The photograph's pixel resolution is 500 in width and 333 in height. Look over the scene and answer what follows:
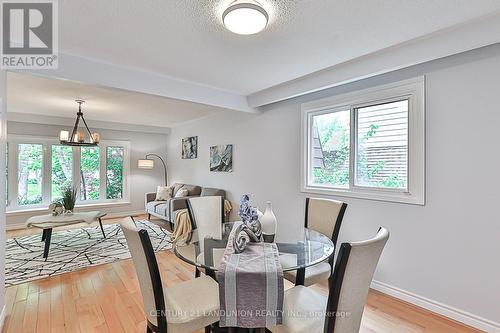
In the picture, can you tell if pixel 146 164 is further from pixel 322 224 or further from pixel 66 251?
pixel 322 224

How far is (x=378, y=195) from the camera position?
2.59 m

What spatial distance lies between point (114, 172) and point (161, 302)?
5.89 meters

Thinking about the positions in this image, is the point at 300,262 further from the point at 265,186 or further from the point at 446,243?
the point at 265,186

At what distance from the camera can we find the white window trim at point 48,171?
505 cm

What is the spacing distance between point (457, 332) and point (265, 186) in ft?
8.61

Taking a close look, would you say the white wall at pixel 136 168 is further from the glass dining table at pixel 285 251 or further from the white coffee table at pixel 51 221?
the glass dining table at pixel 285 251

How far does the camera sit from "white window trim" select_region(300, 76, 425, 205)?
229 cm

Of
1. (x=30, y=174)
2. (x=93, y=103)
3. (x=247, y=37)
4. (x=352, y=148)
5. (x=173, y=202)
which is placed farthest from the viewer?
(x=30, y=174)

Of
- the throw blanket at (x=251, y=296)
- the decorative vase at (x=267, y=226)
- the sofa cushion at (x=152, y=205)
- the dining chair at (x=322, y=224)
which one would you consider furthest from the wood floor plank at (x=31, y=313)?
the sofa cushion at (x=152, y=205)

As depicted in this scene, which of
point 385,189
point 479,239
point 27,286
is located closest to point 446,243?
point 479,239

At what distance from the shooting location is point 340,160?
3018 mm

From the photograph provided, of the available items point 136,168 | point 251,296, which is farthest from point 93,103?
point 251,296

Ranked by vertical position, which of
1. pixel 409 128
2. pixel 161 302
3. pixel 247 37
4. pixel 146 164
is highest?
pixel 247 37

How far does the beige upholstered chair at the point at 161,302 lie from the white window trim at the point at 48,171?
549 cm
